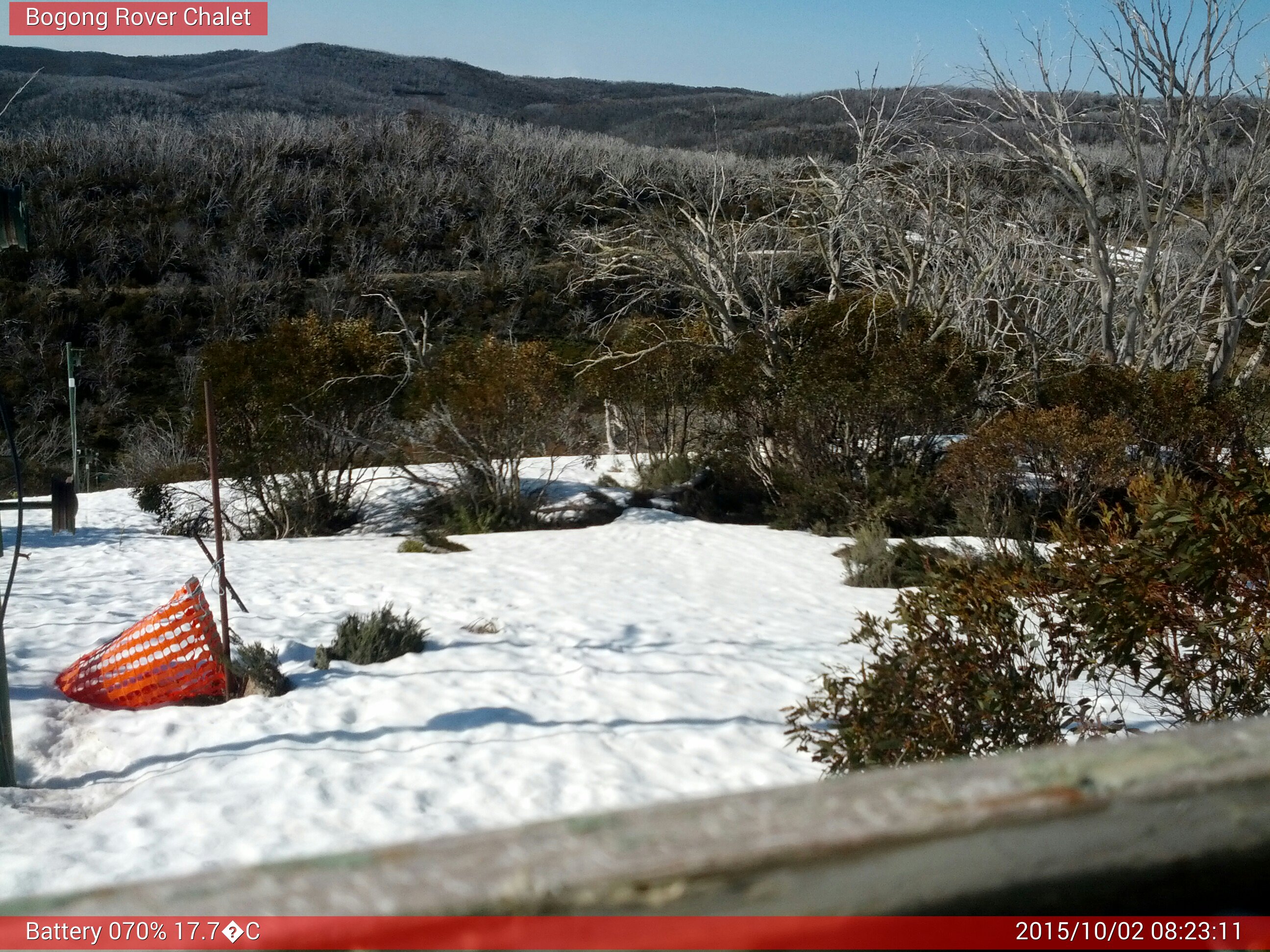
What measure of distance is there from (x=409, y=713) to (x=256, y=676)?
83cm

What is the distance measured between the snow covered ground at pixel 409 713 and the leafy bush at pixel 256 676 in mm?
100

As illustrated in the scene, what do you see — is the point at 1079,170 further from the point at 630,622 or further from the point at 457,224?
the point at 457,224

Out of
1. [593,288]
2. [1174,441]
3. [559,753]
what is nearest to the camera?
[559,753]

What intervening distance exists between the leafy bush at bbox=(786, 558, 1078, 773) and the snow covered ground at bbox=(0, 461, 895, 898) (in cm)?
81

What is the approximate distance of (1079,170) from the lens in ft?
37.6

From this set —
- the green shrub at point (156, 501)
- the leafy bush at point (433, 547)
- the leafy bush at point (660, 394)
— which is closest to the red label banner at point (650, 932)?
the leafy bush at point (433, 547)

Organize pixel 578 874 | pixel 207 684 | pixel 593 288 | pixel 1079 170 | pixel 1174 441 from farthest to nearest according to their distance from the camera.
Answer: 1. pixel 593 288
2. pixel 1079 170
3. pixel 1174 441
4. pixel 207 684
5. pixel 578 874

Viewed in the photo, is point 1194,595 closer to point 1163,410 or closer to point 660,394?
point 1163,410

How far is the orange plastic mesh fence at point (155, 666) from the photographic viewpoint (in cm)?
Result: 470

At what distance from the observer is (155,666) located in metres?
4.70

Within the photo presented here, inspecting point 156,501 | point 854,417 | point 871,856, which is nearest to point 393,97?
point 156,501

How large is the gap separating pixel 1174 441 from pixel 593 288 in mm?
25172

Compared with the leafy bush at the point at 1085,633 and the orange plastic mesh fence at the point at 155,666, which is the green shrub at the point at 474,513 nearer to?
the orange plastic mesh fence at the point at 155,666

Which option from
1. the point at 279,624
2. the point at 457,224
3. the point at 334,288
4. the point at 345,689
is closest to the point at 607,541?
the point at 279,624
